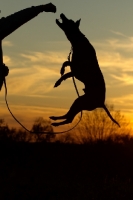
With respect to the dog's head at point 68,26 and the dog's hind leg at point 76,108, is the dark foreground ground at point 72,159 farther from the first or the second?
the dog's head at point 68,26

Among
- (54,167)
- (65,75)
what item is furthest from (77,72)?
(54,167)

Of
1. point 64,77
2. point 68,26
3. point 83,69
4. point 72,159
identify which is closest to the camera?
point 83,69

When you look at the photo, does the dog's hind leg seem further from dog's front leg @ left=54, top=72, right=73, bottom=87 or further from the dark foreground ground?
the dark foreground ground

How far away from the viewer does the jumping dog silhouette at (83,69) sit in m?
9.32

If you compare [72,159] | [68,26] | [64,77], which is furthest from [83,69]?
[72,159]

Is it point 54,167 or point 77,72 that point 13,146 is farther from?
point 77,72

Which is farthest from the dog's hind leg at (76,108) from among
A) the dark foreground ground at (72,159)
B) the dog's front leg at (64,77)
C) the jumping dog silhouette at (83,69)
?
the dark foreground ground at (72,159)

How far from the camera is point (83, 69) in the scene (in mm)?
9297

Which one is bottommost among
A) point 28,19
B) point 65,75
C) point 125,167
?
point 125,167

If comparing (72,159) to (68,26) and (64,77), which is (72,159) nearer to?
(64,77)

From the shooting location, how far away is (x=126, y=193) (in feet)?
64.7

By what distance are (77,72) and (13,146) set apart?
134 feet

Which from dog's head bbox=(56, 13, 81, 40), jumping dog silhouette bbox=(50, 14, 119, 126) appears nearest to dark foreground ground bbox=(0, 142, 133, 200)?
jumping dog silhouette bbox=(50, 14, 119, 126)

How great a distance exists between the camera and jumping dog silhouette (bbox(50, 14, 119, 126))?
9320mm
